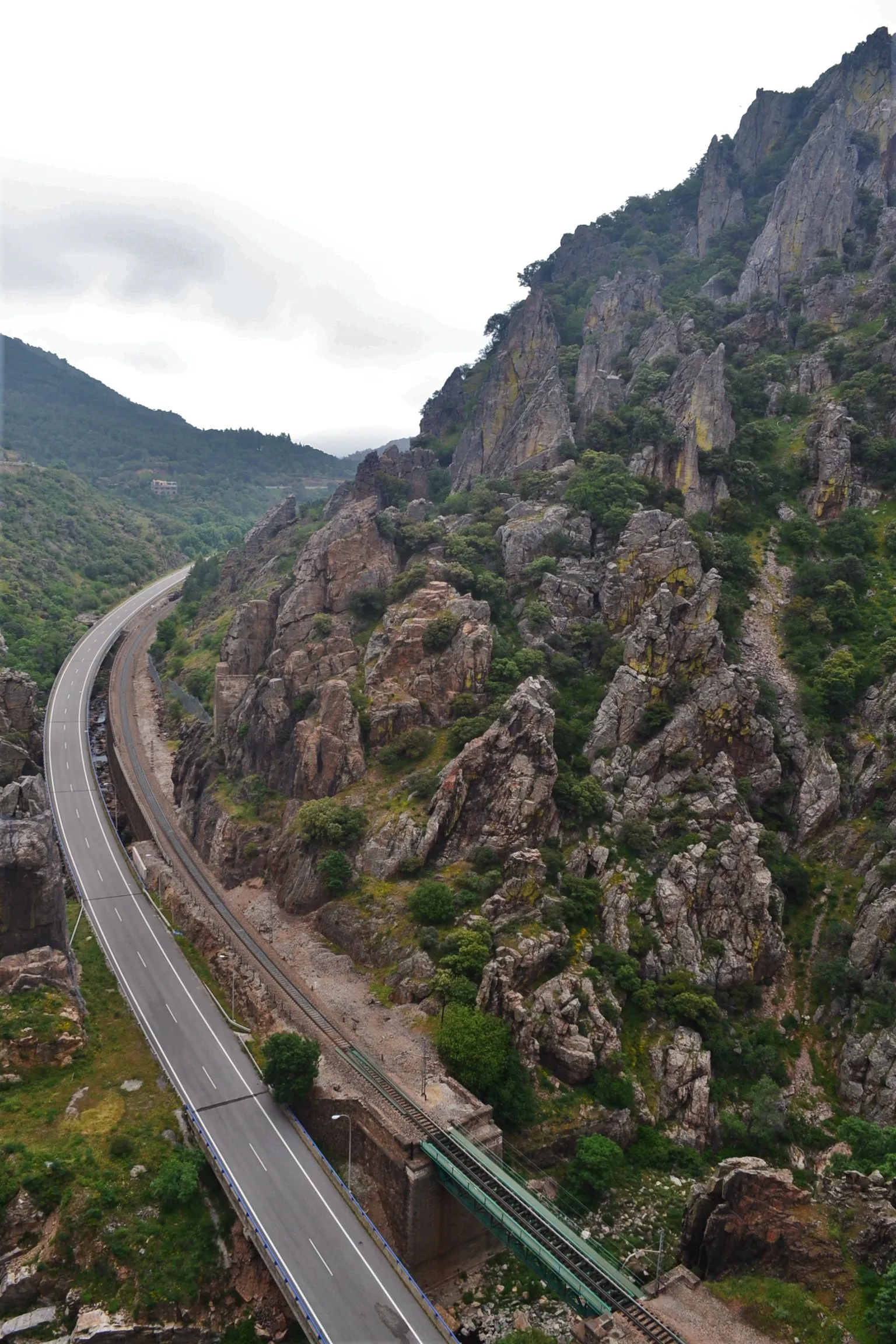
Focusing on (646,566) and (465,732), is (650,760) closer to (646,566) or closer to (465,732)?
(465,732)

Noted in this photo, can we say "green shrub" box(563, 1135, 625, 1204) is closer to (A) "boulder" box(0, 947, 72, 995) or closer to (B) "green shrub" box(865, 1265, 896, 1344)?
(B) "green shrub" box(865, 1265, 896, 1344)

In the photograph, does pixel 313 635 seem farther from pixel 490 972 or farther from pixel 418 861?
pixel 490 972

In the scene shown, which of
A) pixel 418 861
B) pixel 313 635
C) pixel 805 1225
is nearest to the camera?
pixel 805 1225

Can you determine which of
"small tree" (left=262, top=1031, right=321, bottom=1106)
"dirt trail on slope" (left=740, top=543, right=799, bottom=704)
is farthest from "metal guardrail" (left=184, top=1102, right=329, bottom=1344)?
"dirt trail on slope" (left=740, top=543, right=799, bottom=704)

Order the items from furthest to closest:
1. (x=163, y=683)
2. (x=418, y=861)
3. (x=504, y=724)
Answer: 1. (x=163, y=683)
2. (x=504, y=724)
3. (x=418, y=861)

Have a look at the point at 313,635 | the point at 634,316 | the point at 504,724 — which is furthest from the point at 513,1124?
the point at 634,316

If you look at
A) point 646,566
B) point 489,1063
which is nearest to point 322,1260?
point 489,1063

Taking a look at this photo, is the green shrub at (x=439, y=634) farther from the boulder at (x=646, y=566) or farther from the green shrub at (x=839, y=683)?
the green shrub at (x=839, y=683)
